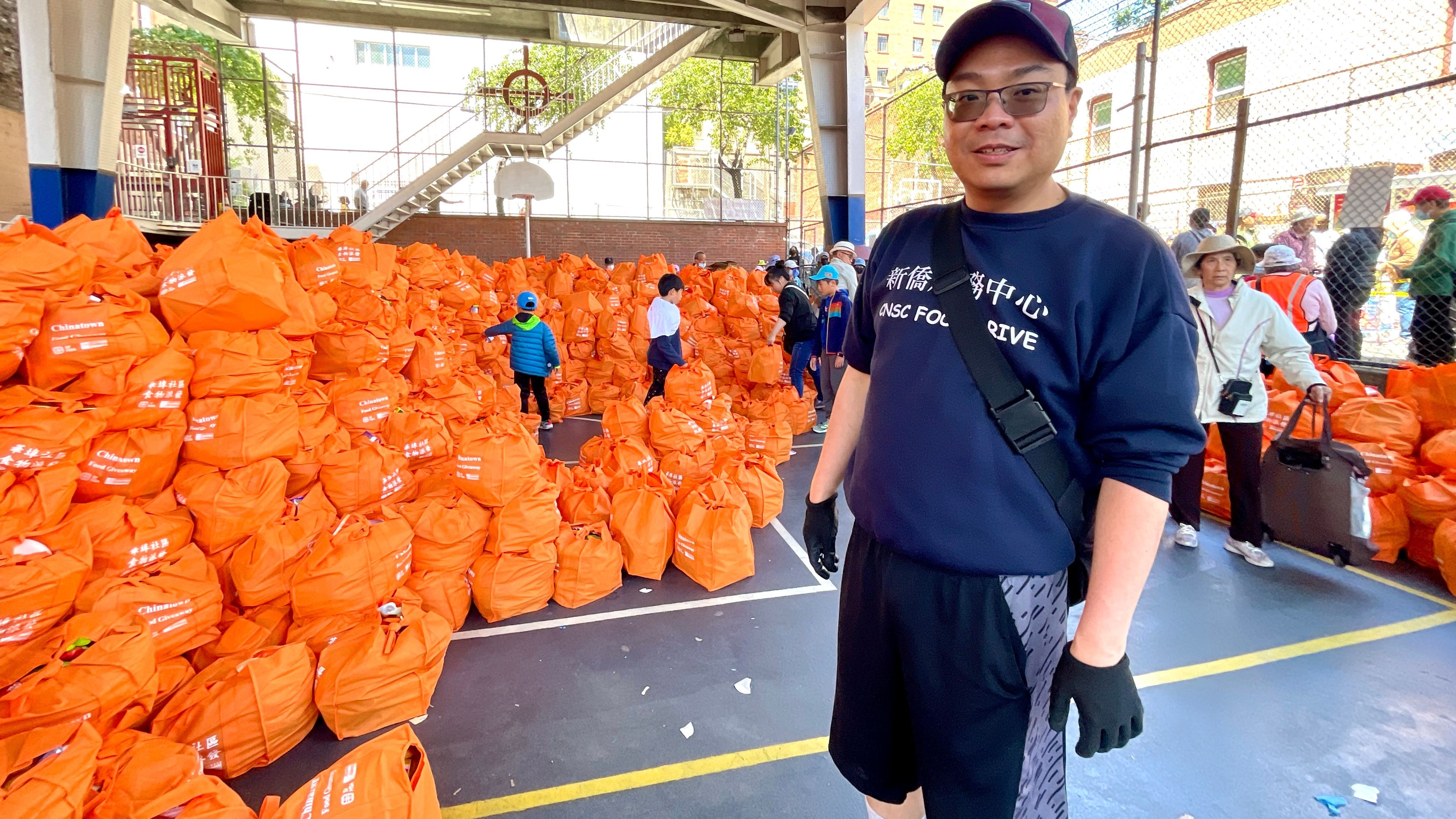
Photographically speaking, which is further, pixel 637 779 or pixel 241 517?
pixel 241 517

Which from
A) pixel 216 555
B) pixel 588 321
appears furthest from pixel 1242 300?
pixel 588 321

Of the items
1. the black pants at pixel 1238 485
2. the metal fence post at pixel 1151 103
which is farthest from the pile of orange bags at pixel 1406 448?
the metal fence post at pixel 1151 103

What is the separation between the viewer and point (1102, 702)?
127 centimetres

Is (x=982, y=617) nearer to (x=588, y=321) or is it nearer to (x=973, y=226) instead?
(x=973, y=226)

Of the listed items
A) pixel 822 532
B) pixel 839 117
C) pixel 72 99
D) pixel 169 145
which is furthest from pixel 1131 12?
pixel 169 145

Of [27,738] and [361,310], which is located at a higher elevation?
[361,310]

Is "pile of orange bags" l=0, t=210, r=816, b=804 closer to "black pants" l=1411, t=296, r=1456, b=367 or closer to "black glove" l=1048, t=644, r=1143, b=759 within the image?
"black glove" l=1048, t=644, r=1143, b=759

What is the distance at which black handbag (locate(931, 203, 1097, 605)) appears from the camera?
4.13 ft

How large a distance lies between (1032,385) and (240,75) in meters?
25.9

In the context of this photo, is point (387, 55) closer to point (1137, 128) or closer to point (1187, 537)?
point (1137, 128)

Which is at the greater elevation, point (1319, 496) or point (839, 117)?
point (839, 117)

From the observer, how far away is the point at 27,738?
6.97 ft

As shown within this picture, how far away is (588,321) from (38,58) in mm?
7792

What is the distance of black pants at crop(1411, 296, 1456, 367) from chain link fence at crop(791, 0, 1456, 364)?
0.01 metres
